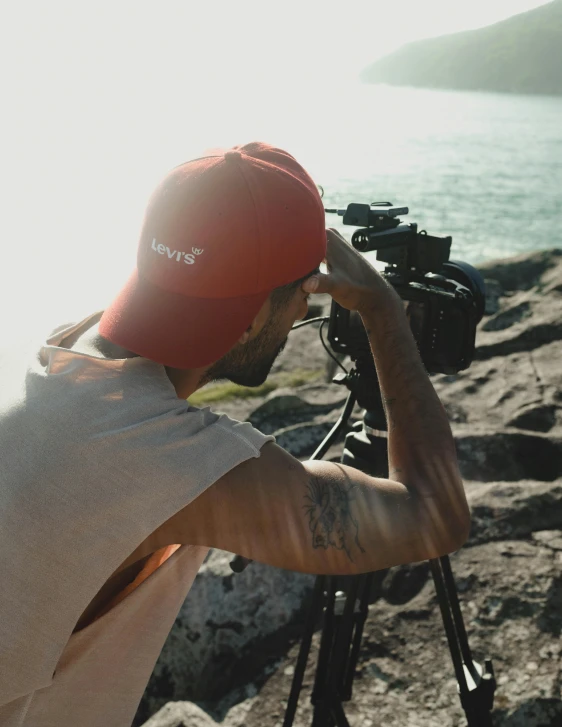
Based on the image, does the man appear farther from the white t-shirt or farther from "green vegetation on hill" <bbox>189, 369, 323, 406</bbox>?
"green vegetation on hill" <bbox>189, 369, 323, 406</bbox>

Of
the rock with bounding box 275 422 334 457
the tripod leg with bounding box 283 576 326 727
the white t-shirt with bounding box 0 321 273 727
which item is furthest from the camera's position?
the rock with bounding box 275 422 334 457

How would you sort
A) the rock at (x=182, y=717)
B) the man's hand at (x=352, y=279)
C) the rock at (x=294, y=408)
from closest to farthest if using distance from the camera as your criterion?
the man's hand at (x=352, y=279)
the rock at (x=182, y=717)
the rock at (x=294, y=408)

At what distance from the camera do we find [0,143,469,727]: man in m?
1.27

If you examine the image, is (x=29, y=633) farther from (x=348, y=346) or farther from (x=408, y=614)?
(x=408, y=614)

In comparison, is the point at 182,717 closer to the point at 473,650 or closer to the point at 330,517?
the point at 473,650

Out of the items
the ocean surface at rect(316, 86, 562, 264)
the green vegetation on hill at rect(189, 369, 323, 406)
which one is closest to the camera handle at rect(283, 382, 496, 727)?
the ocean surface at rect(316, 86, 562, 264)

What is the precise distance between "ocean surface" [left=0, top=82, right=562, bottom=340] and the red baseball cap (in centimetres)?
15

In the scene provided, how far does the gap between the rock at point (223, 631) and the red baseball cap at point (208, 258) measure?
186 centimetres

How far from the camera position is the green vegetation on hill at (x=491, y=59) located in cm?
8869

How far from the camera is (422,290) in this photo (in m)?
2.22

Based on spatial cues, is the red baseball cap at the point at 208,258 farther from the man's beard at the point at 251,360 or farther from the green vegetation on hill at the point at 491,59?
the green vegetation on hill at the point at 491,59

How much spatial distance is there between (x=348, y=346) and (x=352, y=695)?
51.5 inches

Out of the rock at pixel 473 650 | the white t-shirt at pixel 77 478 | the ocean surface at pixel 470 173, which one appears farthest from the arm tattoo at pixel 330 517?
the ocean surface at pixel 470 173

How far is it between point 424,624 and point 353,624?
607 mm
